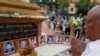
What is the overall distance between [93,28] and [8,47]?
1971mm

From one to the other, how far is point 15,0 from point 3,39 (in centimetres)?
73

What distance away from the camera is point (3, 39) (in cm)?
324

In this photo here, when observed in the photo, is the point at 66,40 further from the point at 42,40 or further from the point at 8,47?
the point at 8,47

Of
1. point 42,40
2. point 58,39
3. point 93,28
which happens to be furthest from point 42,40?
point 93,28

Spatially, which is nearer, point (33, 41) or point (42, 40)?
point (33, 41)

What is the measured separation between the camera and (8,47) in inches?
127

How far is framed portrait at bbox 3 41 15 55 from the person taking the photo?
3.13 meters

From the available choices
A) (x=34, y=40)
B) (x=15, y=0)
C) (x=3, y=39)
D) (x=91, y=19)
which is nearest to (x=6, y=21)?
(x=3, y=39)

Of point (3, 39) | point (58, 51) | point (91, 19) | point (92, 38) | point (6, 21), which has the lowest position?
point (58, 51)

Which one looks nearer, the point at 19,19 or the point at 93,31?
the point at 93,31

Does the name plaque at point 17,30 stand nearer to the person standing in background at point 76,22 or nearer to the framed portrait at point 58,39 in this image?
the framed portrait at point 58,39

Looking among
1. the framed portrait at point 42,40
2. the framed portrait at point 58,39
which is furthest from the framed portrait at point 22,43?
the framed portrait at point 58,39

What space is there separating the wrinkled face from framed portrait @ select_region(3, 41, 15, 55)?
1.82m

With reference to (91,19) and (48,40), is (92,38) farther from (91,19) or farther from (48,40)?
(48,40)
